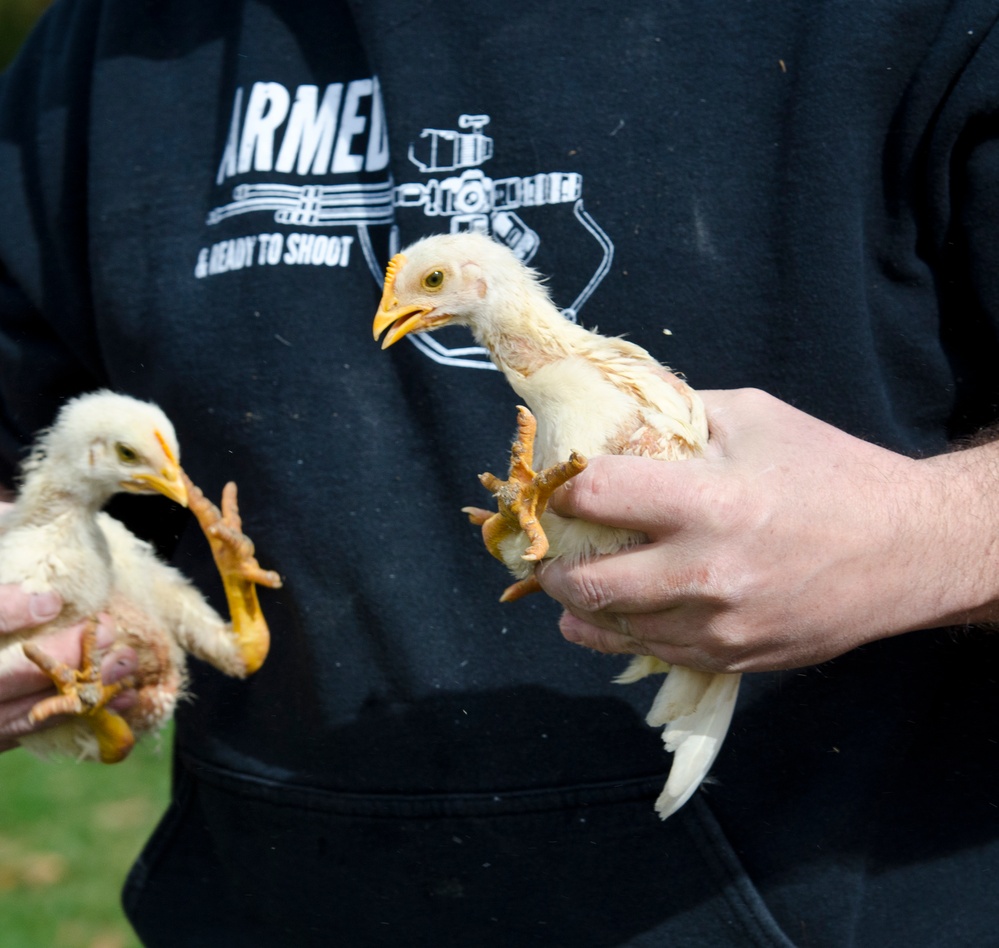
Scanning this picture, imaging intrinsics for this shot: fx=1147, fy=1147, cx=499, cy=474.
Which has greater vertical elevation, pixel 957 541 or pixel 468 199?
pixel 468 199

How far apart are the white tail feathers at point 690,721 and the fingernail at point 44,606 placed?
136 centimetres

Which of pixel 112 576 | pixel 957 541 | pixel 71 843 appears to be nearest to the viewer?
pixel 957 541

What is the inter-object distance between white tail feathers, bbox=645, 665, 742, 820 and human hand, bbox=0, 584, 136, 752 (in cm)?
127

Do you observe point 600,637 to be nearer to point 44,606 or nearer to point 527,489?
point 527,489

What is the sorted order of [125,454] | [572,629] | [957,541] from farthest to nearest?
[125,454] < [572,629] < [957,541]

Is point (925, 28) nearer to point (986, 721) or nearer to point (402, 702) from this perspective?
point (986, 721)

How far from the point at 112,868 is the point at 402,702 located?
430 cm

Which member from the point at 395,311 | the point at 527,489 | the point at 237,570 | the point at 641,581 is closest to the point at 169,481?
the point at 237,570

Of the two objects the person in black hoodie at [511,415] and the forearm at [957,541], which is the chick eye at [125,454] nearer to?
the person in black hoodie at [511,415]

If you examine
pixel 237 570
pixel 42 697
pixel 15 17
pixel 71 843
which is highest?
pixel 237 570

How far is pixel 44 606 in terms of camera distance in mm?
2553

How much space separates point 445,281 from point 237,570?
0.88m

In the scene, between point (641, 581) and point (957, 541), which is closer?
point (641, 581)

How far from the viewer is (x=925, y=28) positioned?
7.28 ft
